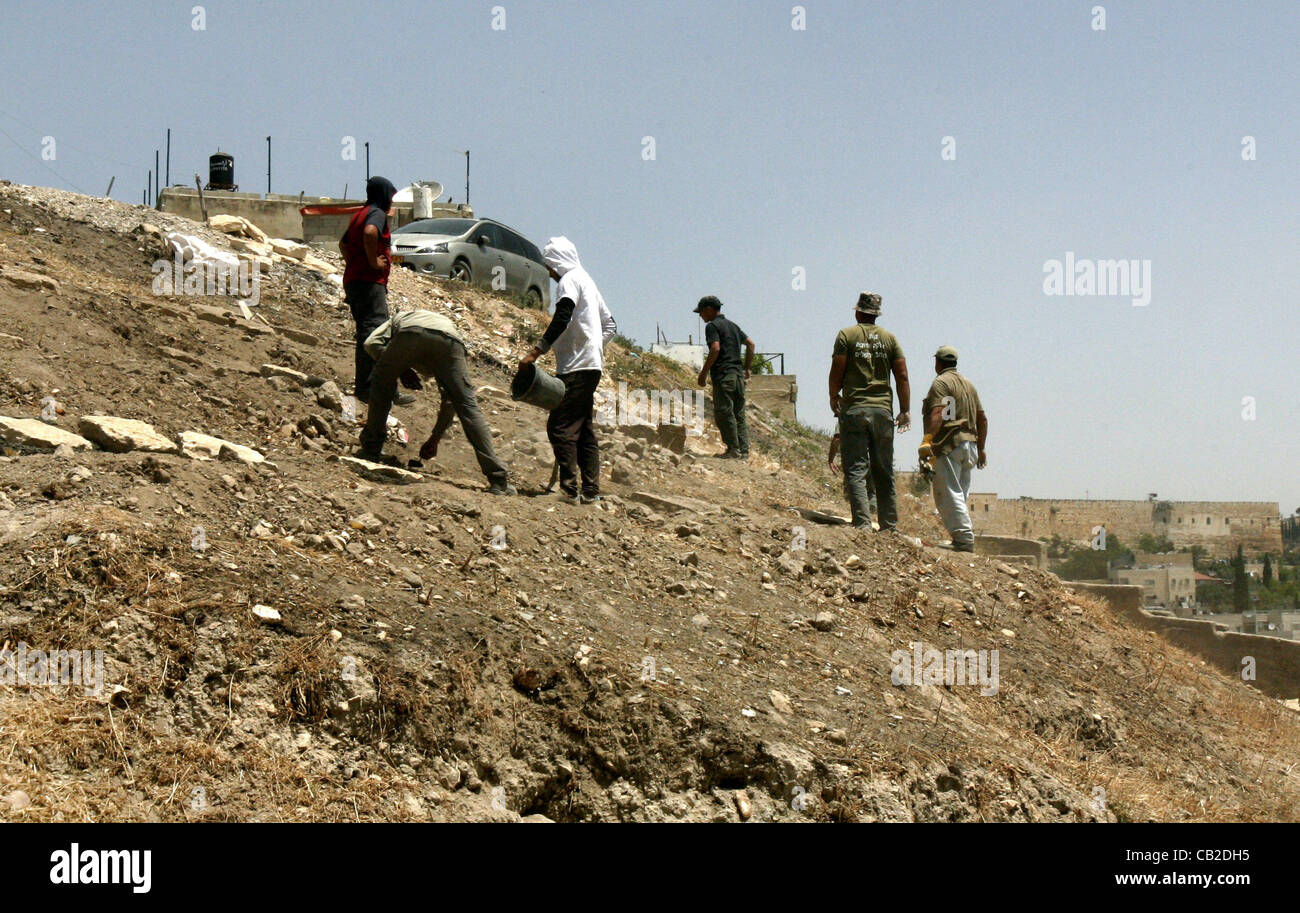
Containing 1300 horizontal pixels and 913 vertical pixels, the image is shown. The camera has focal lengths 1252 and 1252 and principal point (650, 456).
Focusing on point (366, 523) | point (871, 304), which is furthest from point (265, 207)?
point (366, 523)

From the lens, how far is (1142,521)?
47625mm

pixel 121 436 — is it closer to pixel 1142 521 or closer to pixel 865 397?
pixel 865 397

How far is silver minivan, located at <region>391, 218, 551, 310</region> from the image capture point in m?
16.5

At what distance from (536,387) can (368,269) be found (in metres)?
1.66

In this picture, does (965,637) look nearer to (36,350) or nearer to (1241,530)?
(36,350)

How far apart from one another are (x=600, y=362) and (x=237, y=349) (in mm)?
3521

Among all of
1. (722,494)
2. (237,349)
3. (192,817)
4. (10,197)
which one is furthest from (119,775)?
(10,197)

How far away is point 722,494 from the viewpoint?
10.8 m

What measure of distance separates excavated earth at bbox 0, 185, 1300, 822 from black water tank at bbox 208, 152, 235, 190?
1758cm

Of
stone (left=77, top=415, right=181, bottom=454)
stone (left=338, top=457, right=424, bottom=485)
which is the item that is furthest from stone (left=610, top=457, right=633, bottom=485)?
stone (left=77, top=415, right=181, bottom=454)

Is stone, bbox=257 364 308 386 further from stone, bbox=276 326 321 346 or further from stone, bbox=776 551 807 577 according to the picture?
stone, bbox=776 551 807 577

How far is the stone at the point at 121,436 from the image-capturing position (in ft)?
21.7

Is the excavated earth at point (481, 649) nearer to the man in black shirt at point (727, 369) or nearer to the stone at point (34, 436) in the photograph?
the stone at point (34, 436)

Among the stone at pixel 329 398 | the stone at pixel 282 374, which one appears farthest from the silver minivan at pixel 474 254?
the stone at pixel 329 398
